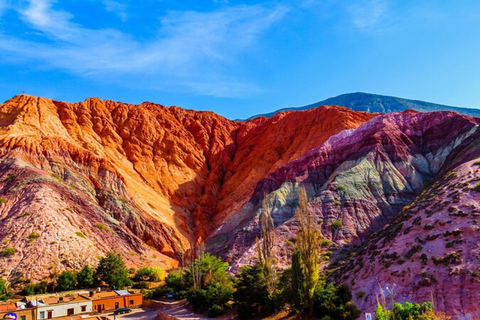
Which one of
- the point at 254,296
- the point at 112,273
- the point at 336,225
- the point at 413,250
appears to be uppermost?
the point at 336,225

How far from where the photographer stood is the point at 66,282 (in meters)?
52.6

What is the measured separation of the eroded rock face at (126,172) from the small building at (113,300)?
11494mm

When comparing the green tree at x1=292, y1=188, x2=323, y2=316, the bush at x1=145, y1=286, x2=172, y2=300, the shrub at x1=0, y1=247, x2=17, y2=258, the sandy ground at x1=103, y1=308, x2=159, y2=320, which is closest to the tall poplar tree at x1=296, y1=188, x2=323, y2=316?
the green tree at x1=292, y1=188, x2=323, y2=316

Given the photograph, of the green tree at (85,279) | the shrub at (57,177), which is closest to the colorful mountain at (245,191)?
the shrub at (57,177)

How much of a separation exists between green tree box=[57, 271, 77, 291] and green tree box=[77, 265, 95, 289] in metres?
0.76

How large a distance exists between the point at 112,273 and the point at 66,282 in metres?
5.67

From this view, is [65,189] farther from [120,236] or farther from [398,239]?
[398,239]

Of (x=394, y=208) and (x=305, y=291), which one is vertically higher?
(x=394, y=208)

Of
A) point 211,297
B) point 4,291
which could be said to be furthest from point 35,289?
point 211,297

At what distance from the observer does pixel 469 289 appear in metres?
26.2

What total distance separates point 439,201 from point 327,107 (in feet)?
215

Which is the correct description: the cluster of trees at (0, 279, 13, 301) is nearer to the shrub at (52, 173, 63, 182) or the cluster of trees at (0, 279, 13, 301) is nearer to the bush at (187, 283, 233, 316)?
the bush at (187, 283, 233, 316)

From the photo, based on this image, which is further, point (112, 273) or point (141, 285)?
point (141, 285)

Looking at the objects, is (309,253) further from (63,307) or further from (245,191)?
(245,191)
